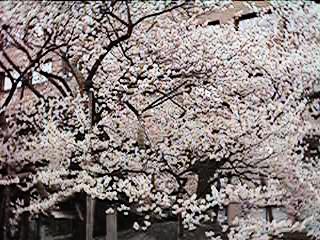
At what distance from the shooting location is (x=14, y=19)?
5.24m

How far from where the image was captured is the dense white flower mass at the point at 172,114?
19.5ft

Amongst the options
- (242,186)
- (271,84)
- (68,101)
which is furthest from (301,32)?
(68,101)

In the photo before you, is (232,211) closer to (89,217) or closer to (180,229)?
(180,229)

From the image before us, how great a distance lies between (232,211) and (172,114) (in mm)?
1410

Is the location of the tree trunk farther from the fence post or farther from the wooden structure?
the wooden structure

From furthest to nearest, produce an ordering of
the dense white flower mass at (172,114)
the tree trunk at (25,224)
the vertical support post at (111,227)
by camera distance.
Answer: the vertical support post at (111,227), the tree trunk at (25,224), the dense white flower mass at (172,114)

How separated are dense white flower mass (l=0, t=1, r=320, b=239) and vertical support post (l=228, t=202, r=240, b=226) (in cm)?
20

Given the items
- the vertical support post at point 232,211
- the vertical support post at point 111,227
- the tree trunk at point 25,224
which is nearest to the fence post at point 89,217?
the vertical support post at point 111,227

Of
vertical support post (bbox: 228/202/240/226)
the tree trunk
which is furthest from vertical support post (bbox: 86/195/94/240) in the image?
vertical support post (bbox: 228/202/240/226)

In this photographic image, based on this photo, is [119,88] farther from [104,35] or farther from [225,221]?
[225,221]

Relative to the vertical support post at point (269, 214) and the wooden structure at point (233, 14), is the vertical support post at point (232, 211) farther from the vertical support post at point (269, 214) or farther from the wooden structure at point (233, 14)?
the wooden structure at point (233, 14)

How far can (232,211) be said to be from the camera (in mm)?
6820

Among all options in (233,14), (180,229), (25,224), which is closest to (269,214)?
(180,229)

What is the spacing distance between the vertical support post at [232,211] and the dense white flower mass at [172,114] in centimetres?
20
